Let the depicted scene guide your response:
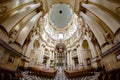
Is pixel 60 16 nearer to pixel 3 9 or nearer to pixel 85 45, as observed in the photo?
pixel 85 45

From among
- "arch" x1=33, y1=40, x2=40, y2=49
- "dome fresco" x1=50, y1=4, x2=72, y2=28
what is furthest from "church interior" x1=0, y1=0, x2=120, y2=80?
"dome fresco" x1=50, y1=4, x2=72, y2=28

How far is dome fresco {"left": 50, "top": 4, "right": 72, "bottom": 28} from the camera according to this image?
30050 millimetres

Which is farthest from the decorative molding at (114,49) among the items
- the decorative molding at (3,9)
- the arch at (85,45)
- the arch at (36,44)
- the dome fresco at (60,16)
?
the dome fresco at (60,16)

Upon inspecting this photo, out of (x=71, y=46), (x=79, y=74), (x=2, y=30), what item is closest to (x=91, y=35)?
(x=79, y=74)

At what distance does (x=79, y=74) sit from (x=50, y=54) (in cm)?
935

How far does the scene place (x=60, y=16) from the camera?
104 ft

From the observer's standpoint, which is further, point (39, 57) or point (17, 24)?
point (39, 57)

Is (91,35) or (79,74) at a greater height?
(91,35)

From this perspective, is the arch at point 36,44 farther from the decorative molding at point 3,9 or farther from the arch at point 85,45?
the decorative molding at point 3,9

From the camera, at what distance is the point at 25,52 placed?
14.4 m

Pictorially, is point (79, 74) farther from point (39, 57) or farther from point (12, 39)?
point (12, 39)

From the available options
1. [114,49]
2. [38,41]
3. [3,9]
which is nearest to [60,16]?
[38,41]

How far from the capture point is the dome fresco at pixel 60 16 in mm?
30050

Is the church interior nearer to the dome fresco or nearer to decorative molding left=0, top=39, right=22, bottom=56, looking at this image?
decorative molding left=0, top=39, right=22, bottom=56
